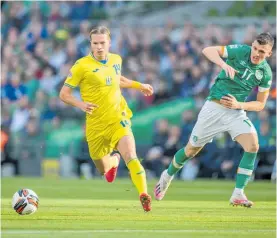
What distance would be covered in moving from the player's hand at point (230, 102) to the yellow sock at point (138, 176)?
177cm

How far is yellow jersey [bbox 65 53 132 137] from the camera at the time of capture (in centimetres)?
1284

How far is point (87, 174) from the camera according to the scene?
77.0 feet

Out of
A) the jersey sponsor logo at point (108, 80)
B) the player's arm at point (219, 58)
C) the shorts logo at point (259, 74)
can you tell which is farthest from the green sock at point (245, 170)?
the jersey sponsor logo at point (108, 80)

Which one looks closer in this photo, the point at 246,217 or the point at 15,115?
the point at 246,217

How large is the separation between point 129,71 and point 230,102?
11992mm

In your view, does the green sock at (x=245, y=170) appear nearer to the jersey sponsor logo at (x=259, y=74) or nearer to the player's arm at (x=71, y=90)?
the jersey sponsor logo at (x=259, y=74)

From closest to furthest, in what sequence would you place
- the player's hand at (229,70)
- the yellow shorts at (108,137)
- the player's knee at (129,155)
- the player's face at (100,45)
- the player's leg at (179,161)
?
1. the player's knee at (129,155)
2. the player's hand at (229,70)
3. the player's face at (100,45)
4. the yellow shorts at (108,137)
5. the player's leg at (179,161)

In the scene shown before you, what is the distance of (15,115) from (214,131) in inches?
461

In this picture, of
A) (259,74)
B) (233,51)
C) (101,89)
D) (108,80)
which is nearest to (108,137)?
(101,89)

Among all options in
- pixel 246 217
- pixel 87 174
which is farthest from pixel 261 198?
pixel 87 174

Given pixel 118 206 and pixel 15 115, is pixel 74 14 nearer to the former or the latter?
pixel 15 115

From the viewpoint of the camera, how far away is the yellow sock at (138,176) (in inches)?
475

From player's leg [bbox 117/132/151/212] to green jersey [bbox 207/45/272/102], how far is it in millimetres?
1706

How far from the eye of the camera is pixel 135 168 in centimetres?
1227
